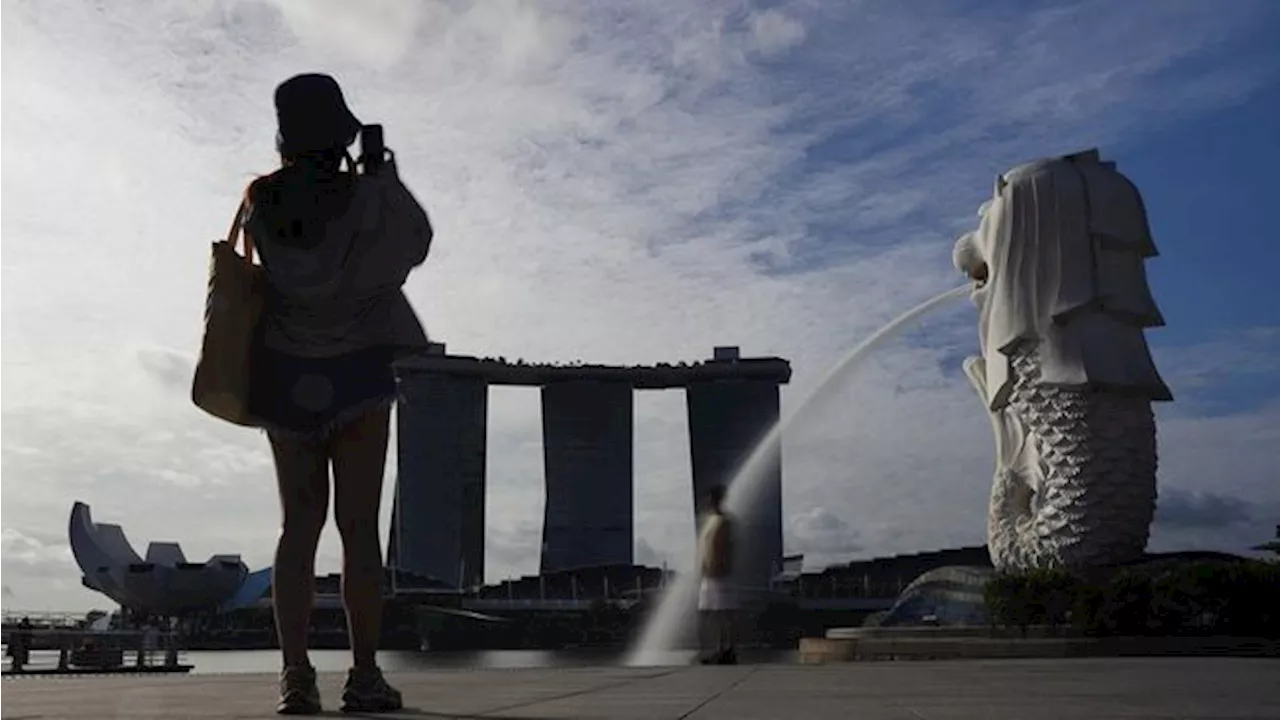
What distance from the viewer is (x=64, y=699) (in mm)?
6586

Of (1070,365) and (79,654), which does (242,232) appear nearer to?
(1070,365)

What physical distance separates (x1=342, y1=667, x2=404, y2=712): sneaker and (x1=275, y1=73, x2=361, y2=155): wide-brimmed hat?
2038 millimetres

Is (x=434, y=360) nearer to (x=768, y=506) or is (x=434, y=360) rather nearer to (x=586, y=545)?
(x=586, y=545)

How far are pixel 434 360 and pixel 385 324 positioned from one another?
417 ft

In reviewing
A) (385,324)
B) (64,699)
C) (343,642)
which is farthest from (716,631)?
(343,642)

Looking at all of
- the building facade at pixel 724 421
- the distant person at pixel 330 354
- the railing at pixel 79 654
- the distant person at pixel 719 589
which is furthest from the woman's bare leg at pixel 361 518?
the building facade at pixel 724 421

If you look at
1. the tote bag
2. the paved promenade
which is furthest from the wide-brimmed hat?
the paved promenade

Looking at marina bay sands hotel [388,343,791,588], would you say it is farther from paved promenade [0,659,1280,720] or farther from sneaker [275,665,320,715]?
sneaker [275,665,320,715]

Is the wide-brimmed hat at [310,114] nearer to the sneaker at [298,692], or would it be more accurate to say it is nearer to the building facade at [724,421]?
the sneaker at [298,692]

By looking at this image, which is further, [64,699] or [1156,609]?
[1156,609]

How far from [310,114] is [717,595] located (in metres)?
8.52

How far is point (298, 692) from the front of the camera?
4871 millimetres

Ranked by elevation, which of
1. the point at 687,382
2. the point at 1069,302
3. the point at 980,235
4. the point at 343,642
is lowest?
the point at 343,642

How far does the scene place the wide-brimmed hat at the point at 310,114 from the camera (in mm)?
5238
